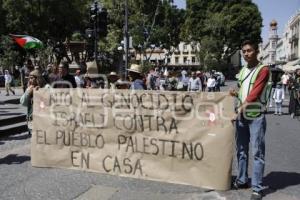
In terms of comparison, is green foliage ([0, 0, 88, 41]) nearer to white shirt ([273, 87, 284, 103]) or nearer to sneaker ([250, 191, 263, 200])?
white shirt ([273, 87, 284, 103])

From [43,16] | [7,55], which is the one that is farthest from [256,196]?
[43,16]

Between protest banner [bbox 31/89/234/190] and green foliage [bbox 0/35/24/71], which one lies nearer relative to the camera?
protest banner [bbox 31/89/234/190]

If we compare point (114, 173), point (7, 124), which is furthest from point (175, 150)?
point (7, 124)

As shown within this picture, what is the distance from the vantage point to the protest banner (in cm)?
612

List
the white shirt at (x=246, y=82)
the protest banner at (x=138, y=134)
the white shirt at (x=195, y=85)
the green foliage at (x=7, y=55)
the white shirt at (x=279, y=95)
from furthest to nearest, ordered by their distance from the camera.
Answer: the green foliage at (x=7, y=55), the white shirt at (x=195, y=85), the white shirt at (x=279, y=95), the protest banner at (x=138, y=134), the white shirt at (x=246, y=82)

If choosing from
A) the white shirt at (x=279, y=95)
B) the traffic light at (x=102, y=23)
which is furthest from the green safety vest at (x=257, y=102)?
the traffic light at (x=102, y=23)

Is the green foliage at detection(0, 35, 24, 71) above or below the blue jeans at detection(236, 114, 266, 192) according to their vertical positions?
above

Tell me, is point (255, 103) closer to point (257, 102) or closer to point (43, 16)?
point (257, 102)

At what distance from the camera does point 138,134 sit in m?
6.63

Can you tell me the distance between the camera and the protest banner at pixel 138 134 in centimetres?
612

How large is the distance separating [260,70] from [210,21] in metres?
58.8

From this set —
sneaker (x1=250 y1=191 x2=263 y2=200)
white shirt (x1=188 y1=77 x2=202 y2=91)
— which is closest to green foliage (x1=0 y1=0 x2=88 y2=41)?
white shirt (x1=188 y1=77 x2=202 y2=91)

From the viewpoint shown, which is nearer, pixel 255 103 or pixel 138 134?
pixel 255 103

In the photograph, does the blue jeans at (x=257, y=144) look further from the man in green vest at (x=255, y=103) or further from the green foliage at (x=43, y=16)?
the green foliage at (x=43, y=16)
